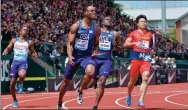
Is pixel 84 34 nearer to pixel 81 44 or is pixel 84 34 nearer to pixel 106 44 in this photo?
pixel 81 44

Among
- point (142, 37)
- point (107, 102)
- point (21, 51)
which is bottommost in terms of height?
point (107, 102)

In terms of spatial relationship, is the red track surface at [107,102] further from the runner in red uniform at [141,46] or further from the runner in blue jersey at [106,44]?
the runner in blue jersey at [106,44]

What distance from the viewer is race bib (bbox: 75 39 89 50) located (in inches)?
454

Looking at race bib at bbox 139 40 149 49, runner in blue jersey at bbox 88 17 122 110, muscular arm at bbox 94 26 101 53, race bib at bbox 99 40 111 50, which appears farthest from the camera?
race bib at bbox 99 40 111 50

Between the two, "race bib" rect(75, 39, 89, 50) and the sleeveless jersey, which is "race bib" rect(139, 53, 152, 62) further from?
the sleeveless jersey

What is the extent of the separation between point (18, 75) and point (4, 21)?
13.4 meters

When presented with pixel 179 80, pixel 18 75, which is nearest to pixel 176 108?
pixel 18 75

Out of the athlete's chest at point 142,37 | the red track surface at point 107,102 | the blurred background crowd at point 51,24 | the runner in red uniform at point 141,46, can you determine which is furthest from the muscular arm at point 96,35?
the blurred background crowd at point 51,24

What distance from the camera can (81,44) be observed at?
37.9 ft

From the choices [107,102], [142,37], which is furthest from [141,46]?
[107,102]

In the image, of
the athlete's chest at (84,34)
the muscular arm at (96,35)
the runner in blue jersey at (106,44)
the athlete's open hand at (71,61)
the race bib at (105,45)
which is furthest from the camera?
the race bib at (105,45)

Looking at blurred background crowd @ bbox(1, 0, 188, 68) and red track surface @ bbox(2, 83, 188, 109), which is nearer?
red track surface @ bbox(2, 83, 188, 109)

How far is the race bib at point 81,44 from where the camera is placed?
1153 centimetres

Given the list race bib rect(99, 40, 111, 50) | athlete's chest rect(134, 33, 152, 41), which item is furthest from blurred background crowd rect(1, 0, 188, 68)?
athlete's chest rect(134, 33, 152, 41)
